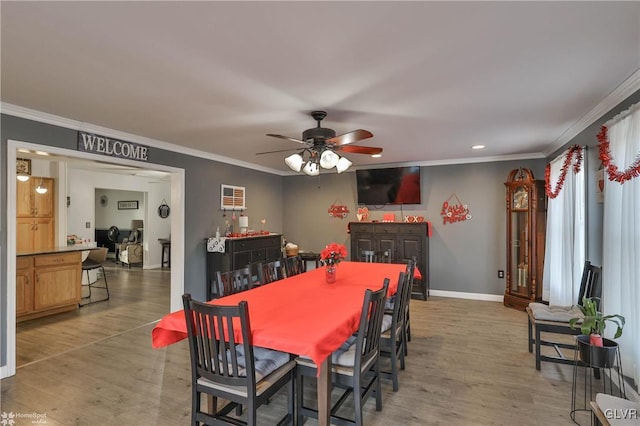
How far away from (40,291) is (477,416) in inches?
213

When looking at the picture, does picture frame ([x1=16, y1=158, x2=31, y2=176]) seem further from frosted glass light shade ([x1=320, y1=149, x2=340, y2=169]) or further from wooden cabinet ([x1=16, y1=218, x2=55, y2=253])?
frosted glass light shade ([x1=320, y1=149, x2=340, y2=169])

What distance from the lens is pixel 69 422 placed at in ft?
7.55

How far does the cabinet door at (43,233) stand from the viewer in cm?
562

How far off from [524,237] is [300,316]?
4.27 m

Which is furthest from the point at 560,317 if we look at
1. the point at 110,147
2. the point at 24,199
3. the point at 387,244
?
the point at 24,199

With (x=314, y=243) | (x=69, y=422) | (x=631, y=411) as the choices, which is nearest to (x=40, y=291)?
(x=69, y=422)

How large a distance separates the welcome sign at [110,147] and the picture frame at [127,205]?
7161 millimetres

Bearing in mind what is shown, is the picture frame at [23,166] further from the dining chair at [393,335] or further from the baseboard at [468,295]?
the baseboard at [468,295]

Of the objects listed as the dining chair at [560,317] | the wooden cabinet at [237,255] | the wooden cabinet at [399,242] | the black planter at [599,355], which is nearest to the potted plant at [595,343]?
the black planter at [599,355]

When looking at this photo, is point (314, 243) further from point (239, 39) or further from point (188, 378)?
point (239, 39)

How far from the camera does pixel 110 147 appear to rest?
12.3 feet

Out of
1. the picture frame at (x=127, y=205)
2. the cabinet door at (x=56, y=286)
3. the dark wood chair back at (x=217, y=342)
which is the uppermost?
the picture frame at (x=127, y=205)

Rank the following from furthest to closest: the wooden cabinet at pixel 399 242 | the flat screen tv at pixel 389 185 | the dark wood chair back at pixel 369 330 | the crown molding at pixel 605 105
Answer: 1. the flat screen tv at pixel 389 185
2. the wooden cabinet at pixel 399 242
3. the crown molding at pixel 605 105
4. the dark wood chair back at pixel 369 330
